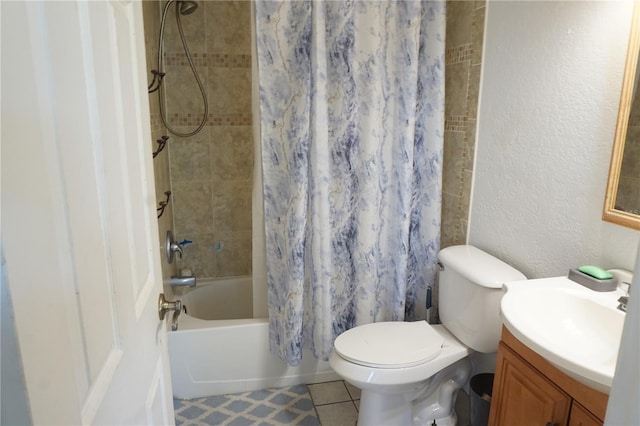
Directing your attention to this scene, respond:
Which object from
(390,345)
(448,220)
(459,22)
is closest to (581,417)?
(390,345)

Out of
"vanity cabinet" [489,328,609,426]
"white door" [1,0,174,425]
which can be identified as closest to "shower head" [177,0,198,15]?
"white door" [1,0,174,425]

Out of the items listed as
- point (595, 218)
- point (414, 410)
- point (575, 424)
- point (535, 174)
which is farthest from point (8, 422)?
point (414, 410)

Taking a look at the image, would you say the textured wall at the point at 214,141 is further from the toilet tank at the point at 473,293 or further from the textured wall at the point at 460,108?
the toilet tank at the point at 473,293

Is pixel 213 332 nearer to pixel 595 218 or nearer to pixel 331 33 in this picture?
pixel 331 33

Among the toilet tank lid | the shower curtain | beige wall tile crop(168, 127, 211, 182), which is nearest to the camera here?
the toilet tank lid

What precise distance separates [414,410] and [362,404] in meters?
0.27

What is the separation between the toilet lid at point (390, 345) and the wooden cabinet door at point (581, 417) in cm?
64

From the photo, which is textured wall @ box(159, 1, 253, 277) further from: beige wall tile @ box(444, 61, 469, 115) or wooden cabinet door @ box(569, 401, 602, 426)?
wooden cabinet door @ box(569, 401, 602, 426)

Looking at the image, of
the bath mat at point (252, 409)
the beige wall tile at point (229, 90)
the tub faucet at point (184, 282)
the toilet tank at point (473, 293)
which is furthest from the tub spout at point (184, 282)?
the toilet tank at point (473, 293)

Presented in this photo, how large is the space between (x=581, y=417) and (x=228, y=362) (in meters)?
1.58

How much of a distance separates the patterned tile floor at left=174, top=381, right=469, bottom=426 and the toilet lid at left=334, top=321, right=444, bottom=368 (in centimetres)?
48

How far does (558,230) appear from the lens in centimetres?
162

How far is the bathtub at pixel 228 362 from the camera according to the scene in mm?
2139

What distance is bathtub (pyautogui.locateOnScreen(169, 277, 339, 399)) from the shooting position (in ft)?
7.02
